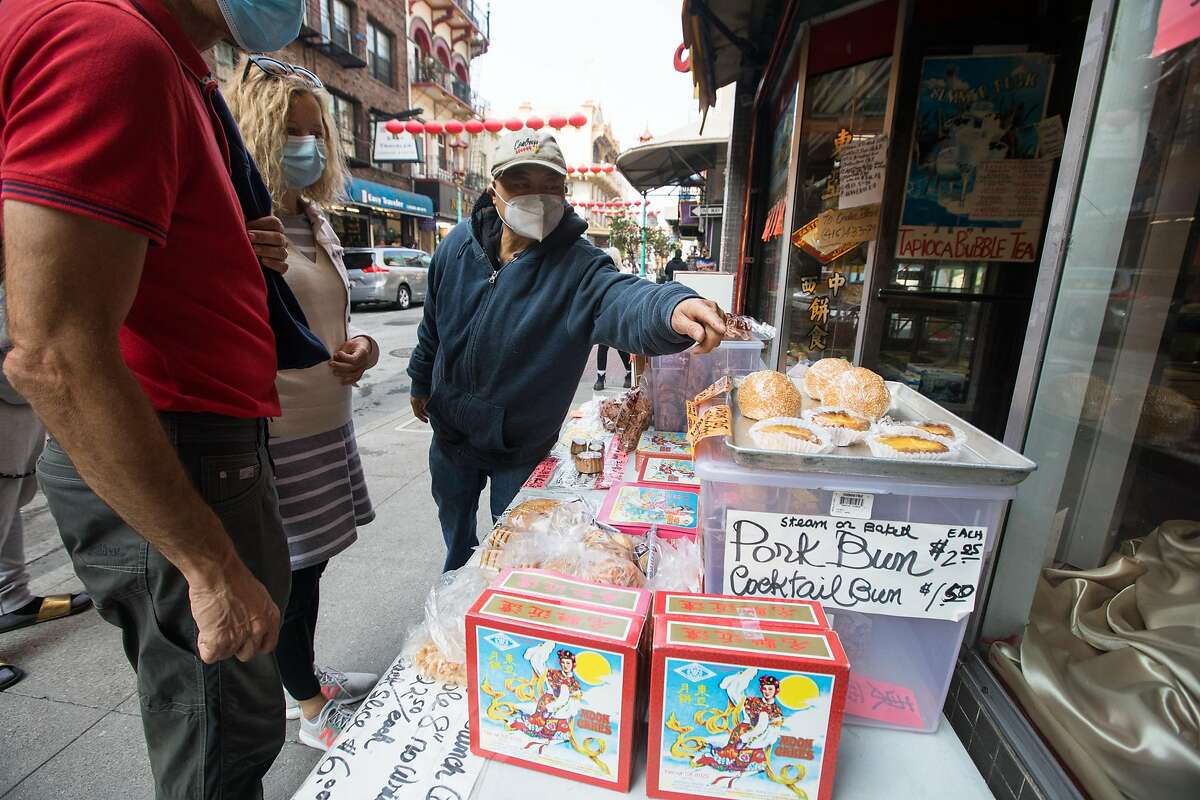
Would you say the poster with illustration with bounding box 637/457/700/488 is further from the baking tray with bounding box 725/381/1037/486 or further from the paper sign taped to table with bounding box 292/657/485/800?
the paper sign taped to table with bounding box 292/657/485/800

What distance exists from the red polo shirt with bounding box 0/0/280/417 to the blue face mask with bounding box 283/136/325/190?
667 millimetres

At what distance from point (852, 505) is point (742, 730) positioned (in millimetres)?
415

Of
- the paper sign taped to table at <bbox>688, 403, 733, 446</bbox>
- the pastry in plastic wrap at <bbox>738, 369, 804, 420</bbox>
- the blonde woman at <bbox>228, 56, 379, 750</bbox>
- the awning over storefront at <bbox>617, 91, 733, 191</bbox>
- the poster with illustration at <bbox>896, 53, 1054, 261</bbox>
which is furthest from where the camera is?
the awning over storefront at <bbox>617, 91, 733, 191</bbox>

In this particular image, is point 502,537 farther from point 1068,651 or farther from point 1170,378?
point 1170,378

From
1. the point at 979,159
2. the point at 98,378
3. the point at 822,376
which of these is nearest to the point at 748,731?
the point at 822,376

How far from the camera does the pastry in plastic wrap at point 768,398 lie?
1.29 m

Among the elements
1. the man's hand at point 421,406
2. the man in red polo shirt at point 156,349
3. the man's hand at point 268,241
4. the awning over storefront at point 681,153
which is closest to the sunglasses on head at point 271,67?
the man in red polo shirt at point 156,349

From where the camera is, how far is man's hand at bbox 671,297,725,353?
51.8 inches

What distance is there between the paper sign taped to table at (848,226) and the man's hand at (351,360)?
2.95 metres

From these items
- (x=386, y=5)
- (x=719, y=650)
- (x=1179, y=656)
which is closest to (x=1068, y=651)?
(x=1179, y=656)

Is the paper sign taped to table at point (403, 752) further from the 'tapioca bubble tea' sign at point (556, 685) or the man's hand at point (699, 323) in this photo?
the man's hand at point (699, 323)

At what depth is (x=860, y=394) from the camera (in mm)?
1342

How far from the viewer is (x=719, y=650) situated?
80 cm

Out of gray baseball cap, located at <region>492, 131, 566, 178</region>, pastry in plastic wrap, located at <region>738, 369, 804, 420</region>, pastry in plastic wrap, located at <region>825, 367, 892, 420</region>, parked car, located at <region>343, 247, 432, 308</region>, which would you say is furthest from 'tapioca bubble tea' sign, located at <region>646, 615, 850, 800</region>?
parked car, located at <region>343, 247, 432, 308</region>
